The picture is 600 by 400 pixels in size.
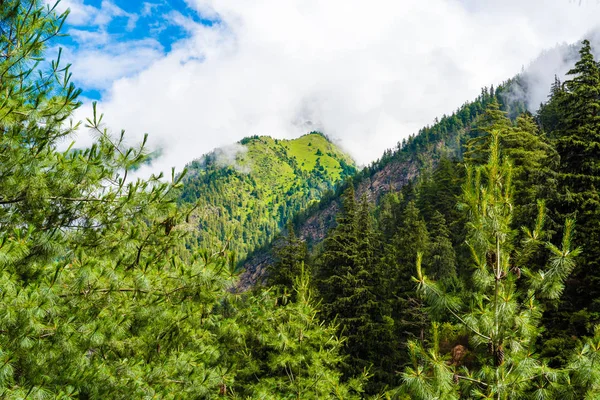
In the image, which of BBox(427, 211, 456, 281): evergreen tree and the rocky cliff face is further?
the rocky cliff face

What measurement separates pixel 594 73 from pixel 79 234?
71.6ft

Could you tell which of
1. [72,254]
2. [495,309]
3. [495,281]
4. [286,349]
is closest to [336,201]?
[286,349]

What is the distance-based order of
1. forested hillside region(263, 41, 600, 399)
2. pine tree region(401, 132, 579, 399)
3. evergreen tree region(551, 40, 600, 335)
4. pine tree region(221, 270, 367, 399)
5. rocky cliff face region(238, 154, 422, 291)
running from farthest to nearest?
rocky cliff face region(238, 154, 422, 291)
evergreen tree region(551, 40, 600, 335)
pine tree region(221, 270, 367, 399)
forested hillside region(263, 41, 600, 399)
pine tree region(401, 132, 579, 399)

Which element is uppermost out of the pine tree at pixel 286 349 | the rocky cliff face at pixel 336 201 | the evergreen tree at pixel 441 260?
the rocky cliff face at pixel 336 201

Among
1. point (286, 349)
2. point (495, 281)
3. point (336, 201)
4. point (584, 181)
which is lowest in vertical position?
point (286, 349)

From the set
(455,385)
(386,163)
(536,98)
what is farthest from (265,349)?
(536,98)

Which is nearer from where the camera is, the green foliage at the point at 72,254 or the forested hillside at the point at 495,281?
the green foliage at the point at 72,254

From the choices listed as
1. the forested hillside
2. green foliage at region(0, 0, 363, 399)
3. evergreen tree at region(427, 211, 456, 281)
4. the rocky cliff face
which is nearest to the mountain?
the rocky cliff face

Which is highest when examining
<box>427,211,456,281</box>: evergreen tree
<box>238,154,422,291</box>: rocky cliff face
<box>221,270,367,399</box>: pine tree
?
<box>238,154,422,291</box>: rocky cliff face

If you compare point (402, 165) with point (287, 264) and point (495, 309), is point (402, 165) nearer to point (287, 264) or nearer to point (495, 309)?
point (287, 264)

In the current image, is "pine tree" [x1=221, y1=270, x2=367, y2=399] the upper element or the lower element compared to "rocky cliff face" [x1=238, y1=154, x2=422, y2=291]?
lower

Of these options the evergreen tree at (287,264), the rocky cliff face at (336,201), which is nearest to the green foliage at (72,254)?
the evergreen tree at (287,264)

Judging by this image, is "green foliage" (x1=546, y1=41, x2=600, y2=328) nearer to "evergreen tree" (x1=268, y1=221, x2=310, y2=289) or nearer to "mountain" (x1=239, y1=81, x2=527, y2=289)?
"evergreen tree" (x1=268, y1=221, x2=310, y2=289)

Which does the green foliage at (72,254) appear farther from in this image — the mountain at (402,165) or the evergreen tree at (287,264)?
the mountain at (402,165)
